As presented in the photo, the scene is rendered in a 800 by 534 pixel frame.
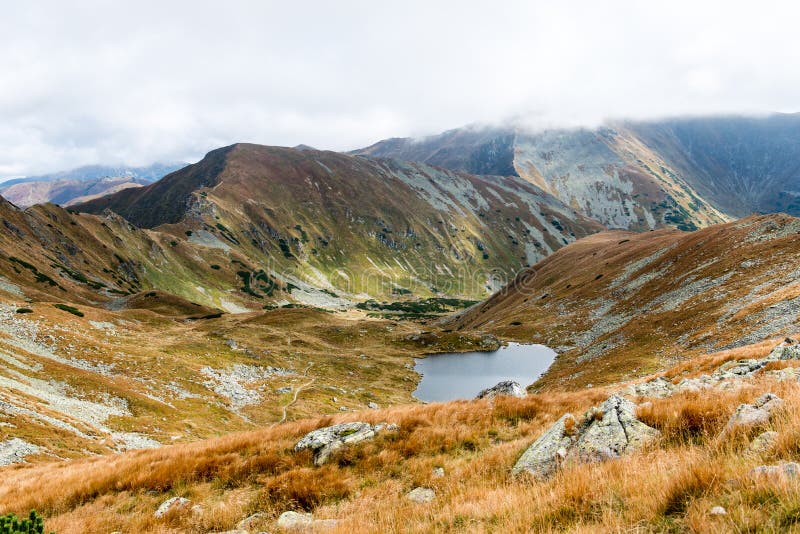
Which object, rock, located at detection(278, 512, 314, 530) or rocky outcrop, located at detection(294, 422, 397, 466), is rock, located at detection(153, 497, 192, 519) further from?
rocky outcrop, located at detection(294, 422, 397, 466)

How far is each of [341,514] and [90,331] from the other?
228ft

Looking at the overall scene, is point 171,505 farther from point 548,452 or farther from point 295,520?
point 548,452

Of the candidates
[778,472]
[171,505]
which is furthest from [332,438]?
[778,472]

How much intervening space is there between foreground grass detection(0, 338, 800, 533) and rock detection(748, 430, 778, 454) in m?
0.14

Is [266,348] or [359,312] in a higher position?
[266,348]

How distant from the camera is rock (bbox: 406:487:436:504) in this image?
29.8ft

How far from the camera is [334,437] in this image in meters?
13.3

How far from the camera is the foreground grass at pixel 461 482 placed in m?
5.41

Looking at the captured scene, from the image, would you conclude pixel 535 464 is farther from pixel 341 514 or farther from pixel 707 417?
pixel 341 514

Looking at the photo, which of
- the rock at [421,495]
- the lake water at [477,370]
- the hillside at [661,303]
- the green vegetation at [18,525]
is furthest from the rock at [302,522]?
the lake water at [477,370]

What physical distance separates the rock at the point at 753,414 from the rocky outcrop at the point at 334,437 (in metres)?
9.35

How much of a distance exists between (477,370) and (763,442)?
8519 centimetres

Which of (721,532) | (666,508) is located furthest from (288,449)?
(721,532)

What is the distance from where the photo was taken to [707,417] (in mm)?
8547
